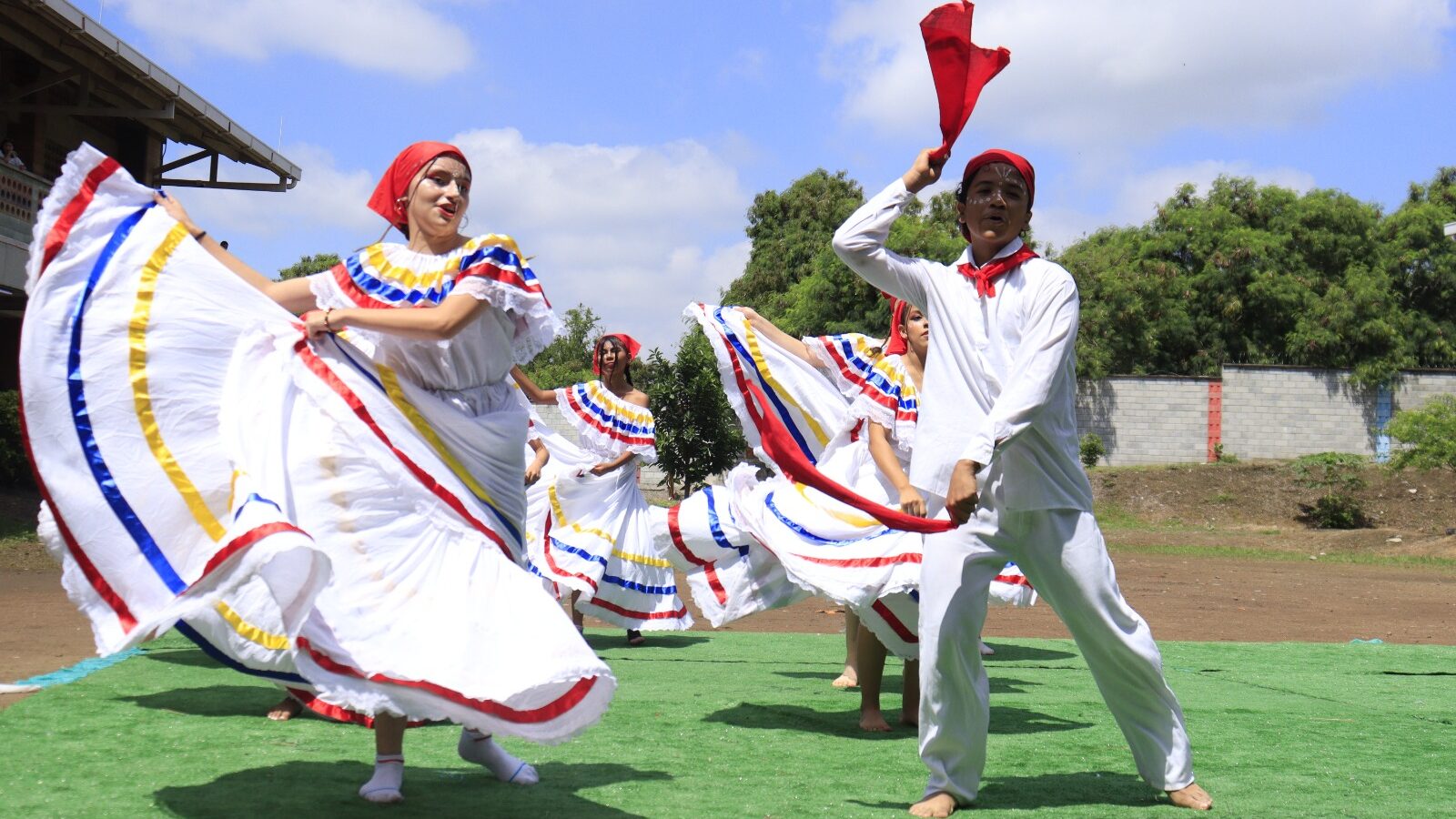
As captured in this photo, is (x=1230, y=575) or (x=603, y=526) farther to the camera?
(x=1230, y=575)

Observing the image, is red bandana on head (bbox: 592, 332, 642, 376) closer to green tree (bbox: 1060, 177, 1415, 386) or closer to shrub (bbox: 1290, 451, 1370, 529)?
shrub (bbox: 1290, 451, 1370, 529)

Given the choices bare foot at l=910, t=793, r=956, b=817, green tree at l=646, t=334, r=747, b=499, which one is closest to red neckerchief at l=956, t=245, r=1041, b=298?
bare foot at l=910, t=793, r=956, b=817

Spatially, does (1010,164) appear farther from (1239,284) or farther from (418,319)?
(1239,284)

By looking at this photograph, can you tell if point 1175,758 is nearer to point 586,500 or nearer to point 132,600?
point 132,600

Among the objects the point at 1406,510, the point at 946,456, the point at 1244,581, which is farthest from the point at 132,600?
the point at 1406,510

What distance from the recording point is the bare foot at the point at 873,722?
18.1 ft

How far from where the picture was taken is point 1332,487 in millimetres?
24953

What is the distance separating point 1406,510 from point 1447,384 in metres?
9.58

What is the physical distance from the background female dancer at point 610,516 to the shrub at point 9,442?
963cm

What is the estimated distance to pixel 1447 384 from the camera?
104 ft

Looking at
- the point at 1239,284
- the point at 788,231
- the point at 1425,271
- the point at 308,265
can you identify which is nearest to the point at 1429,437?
the point at 1239,284

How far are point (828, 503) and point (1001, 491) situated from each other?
200 cm

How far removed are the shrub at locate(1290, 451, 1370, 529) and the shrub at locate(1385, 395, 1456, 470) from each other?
90 cm

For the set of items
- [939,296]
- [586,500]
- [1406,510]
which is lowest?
[1406,510]
